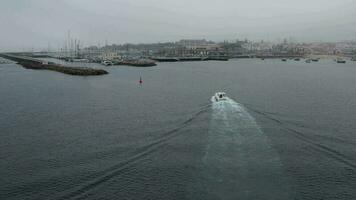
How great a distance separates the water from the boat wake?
0.11 feet

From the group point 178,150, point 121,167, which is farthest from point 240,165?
point 121,167

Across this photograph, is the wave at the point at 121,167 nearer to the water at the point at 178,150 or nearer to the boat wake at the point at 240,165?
the water at the point at 178,150

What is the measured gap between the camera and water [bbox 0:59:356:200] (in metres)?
10.6

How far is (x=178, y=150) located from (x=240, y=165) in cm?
281

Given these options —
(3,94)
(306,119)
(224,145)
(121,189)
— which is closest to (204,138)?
(224,145)

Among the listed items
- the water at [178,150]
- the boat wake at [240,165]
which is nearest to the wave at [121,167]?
the water at [178,150]

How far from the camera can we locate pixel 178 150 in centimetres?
1398

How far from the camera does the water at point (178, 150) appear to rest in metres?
10.6

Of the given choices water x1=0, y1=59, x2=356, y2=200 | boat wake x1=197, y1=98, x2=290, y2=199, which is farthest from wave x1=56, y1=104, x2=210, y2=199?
boat wake x1=197, y1=98, x2=290, y2=199

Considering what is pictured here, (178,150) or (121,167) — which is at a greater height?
(178,150)

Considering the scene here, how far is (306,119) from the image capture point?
19.5 metres

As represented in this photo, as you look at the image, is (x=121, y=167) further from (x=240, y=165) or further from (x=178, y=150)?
(x=240, y=165)

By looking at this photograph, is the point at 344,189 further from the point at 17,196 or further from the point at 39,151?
the point at 39,151

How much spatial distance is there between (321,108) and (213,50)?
12183 centimetres
